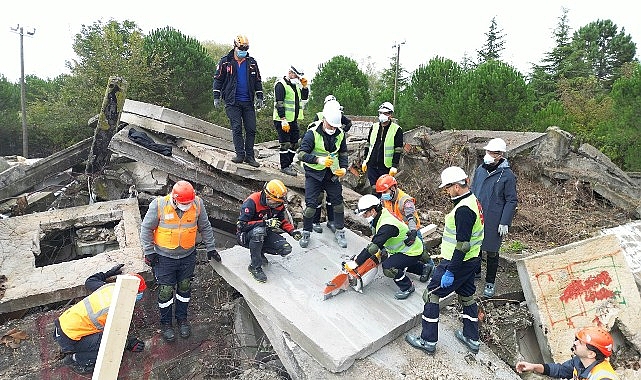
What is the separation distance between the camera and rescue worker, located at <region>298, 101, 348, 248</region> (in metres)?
5.54

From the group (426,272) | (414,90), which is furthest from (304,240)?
(414,90)

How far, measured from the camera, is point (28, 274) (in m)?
5.59

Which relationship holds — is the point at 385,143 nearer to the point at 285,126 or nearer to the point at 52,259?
the point at 285,126

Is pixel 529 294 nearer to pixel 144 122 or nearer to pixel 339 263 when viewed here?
pixel 339 263

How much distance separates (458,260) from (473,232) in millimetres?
289

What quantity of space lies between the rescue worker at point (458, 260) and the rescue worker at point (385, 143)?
221 cm

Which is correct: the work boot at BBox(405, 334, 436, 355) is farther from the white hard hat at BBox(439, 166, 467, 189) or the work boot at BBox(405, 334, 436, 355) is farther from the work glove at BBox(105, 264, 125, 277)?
the work glove at BBox(105, 264, 125, 277)

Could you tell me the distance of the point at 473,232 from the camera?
4137 millimetres

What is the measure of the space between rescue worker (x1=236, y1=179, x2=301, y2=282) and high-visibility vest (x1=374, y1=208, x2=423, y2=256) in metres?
1.12

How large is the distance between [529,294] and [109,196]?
268 inches

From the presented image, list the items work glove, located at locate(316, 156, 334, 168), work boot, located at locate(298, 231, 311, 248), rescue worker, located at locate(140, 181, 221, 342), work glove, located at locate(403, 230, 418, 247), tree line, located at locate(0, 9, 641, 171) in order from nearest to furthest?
rescue worker, located at locate(140, 181, 221, 342)
work glove, located at locate(403, 230, 418, 247)
work glove, located at locate(316, 156, 334, 168)
work boot, located at locate(298, 231, 311, 248)
tree line, located at locate(0, 9, 641, 171)

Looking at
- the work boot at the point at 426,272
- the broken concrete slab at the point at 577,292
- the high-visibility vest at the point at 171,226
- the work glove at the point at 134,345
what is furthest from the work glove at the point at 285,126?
the broken concrete slab at the point at 577,292

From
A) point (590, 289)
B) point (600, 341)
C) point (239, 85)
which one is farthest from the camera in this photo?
point (239, 85)

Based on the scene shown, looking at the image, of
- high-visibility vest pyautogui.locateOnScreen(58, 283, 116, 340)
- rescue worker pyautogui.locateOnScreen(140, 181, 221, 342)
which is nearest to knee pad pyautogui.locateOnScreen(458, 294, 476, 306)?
rescue worker pyautogui.locateOnScreen(140, 181, 221, 342)
